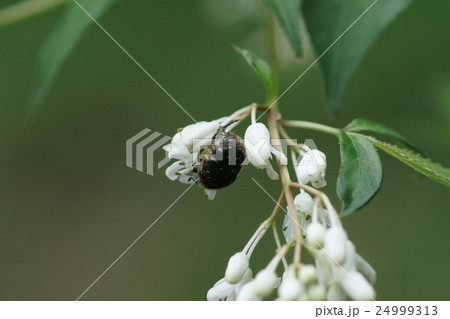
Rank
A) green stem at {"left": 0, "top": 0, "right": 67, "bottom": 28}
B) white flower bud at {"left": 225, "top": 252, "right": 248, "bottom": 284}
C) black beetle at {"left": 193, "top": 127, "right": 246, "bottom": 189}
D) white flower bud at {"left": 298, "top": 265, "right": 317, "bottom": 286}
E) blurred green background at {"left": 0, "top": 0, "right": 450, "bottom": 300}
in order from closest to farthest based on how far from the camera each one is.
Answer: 1. white flower bud at {"left": 298, "top": 265, "right": 317, "bottom": 286}
2. white flower bud at {"left": 225, "top": 252, "right": 248, "bottom": 284}
3. black beetle at {"left": 193, "top": 127, "right": 246, "bottom": 189}
4. green stem at {"left": 0, "top": 0, "right": 67, "bottom": 28}
5. blurred green background at {"left": 0, "top": 0, "right": 450, "bottom": 300}

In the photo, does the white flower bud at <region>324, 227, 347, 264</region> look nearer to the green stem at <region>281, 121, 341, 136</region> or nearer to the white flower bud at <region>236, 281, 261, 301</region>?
the white flower bud at <region>236, 281, 261, 301</region>

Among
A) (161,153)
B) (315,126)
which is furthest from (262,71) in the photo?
(161,153)

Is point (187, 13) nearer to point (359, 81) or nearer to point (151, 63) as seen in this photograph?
point (151, 63)

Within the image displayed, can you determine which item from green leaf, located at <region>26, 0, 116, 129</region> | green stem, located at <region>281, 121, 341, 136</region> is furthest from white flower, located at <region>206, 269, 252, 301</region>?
green leaf, located at <region>26, 0, 116, 129</region>

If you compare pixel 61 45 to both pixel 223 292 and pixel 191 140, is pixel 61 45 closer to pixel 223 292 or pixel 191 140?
pixel 191 140

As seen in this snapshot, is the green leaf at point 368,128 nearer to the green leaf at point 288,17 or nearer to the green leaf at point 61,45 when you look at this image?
the green leaf at point 288,17
